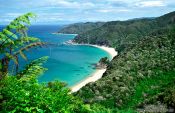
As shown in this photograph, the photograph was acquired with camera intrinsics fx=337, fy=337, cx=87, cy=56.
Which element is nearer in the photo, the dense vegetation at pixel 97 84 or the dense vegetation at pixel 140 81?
the dense vegetation at pixel 97 84

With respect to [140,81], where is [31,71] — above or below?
above

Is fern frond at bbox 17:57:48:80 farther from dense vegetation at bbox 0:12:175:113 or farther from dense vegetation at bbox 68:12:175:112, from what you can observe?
dense vegetation at bbox 68:12:175:112

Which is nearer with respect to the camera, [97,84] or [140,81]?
[97,84]

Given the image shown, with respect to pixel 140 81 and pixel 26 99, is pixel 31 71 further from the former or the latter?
pixel 140 81

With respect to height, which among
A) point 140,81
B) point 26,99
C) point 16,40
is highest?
point 16,40

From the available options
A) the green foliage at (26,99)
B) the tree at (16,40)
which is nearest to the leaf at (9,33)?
the tree at (16,40)

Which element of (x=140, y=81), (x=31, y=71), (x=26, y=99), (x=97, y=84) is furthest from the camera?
(x=140, y=81)

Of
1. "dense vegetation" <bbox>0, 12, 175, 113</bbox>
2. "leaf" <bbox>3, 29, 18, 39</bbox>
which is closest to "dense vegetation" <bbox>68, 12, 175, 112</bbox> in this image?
"dense vegetation" <bbox>0, 12, 175, 113</bbox>

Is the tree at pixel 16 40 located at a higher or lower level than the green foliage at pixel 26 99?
higher

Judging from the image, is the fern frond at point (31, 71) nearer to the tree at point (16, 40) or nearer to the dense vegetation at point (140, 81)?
the tree at point (16, 40)

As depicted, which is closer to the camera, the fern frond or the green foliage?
the green foliage

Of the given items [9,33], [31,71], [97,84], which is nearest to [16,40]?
[9,33]
